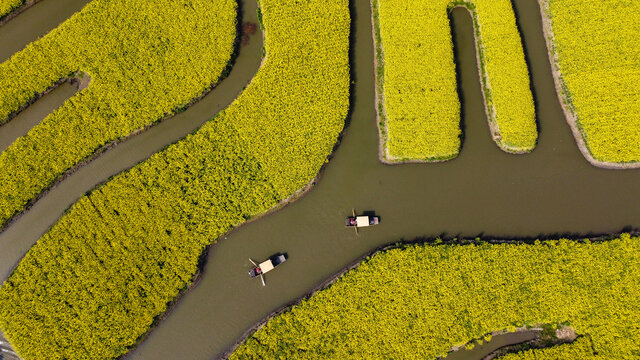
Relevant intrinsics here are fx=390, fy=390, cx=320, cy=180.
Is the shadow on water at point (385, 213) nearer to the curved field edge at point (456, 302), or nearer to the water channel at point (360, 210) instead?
the water channel at point (360, 210)

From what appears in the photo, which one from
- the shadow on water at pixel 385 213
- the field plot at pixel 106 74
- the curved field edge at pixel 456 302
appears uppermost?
the field plot at pixel 106 74

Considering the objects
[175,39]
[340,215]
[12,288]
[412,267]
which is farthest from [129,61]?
[412,267]

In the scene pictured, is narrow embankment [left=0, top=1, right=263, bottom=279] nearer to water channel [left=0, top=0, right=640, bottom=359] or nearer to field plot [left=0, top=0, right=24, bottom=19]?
water channel [left=0, top=0, right=640, bottom=359]

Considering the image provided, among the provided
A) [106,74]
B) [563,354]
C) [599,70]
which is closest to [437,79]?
[599,70]

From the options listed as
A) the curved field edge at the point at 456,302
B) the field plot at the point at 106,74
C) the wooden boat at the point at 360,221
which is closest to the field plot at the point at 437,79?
the wooden boat at the point at 360,221

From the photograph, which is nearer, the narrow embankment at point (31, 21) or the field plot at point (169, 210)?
the field plot at point (169, 210)

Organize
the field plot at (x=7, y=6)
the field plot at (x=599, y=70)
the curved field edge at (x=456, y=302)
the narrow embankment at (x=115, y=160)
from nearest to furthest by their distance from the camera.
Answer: the curved field edge at (x=456, y=302) → the narrow embankment at (x=115, y=160) → the field plot at (x=599, y=70) → the field plot at (x=7, y=6)

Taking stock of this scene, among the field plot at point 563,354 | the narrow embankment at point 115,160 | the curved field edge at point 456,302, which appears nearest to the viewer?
the field plot at point 563,354
